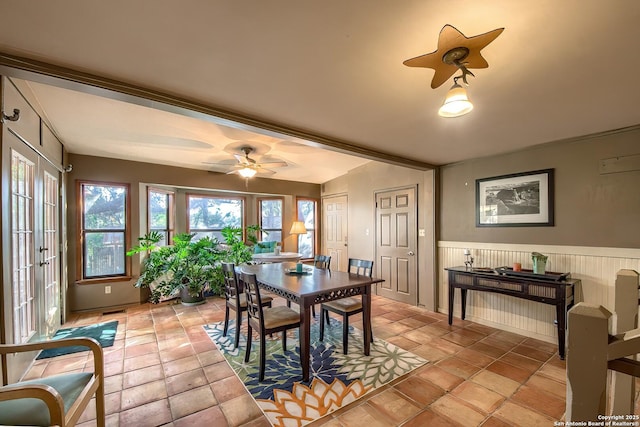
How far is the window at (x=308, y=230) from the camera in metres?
6.80

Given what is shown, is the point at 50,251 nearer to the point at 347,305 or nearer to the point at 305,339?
the point at 305,339

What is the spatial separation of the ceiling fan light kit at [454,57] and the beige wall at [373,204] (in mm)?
2932

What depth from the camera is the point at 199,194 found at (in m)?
5.81

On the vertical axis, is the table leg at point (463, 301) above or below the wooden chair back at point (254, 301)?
below

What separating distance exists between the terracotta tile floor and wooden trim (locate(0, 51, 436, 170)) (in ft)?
7.49

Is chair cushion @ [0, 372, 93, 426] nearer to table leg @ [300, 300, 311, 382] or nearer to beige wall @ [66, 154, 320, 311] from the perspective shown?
table leg @ [300, 300, 311, 382]

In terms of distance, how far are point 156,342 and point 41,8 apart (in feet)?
10.5

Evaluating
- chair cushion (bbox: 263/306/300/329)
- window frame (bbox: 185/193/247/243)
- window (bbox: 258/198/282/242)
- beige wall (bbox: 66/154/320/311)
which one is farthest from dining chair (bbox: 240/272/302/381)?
window (bbox: 258/198/282/242)

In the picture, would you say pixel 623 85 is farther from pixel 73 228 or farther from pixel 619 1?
pixel 73 228

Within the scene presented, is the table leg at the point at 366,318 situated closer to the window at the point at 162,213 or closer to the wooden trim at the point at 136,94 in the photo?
the wooden trim at the point at 136,94

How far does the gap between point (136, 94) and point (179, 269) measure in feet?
11.3

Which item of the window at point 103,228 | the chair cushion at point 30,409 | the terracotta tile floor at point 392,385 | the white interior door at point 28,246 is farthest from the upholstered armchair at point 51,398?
the window at point 103,228

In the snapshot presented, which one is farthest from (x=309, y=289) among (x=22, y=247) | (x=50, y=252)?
(x=50, y=252)

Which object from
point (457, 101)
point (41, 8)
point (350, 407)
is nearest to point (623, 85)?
point (457, 101)
